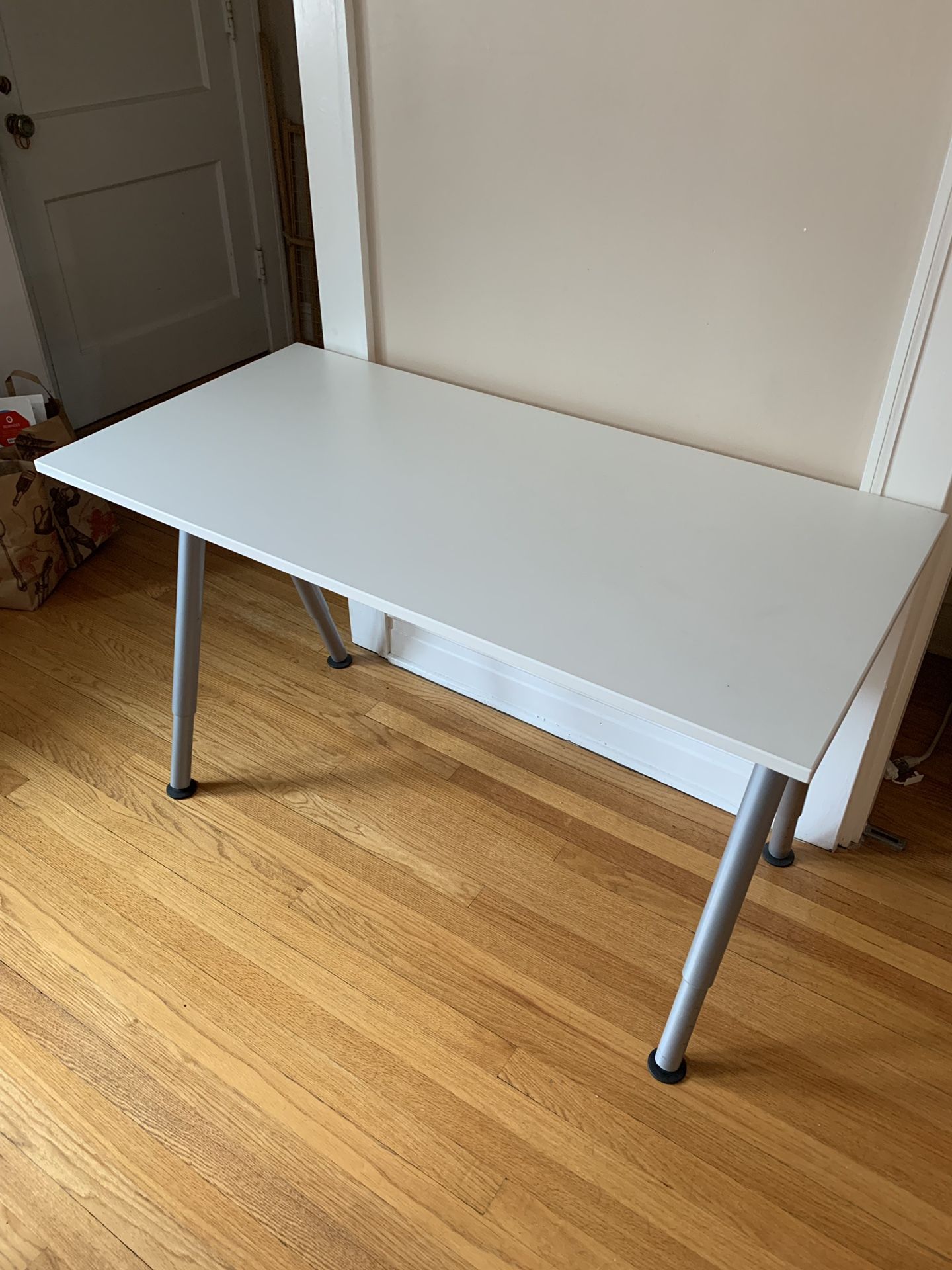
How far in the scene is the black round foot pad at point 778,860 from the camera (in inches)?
65.2

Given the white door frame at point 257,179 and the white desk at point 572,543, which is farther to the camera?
the white door frame at point 257,179

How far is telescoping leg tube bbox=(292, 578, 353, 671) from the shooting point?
1.92m

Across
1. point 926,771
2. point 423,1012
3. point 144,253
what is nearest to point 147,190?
point 144,253

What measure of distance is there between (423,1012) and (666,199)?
1.24m

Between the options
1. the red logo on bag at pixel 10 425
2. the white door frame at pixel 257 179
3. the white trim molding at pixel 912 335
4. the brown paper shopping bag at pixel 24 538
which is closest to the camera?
the white trim molding at pixel 912 335

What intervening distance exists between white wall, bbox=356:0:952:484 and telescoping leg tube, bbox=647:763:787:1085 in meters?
0.60

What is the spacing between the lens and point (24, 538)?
2.22 metres

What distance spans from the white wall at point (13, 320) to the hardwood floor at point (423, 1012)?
1132 millimetres

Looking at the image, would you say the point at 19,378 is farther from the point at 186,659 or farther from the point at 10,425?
the point at 186,659

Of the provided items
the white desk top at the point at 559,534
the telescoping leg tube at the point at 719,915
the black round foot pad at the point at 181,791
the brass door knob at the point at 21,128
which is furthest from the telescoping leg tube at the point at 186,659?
the brass door knob at the point at 21,128

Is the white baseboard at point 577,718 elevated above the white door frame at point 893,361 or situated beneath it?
situated beneath

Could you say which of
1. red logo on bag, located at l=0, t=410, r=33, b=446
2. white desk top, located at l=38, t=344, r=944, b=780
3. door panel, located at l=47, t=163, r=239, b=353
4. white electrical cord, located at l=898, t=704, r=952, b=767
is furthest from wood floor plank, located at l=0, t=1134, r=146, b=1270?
door panel, located at l=47, t=163, r=239, b=353

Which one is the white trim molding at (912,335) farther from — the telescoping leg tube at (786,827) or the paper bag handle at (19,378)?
the paper bag handle at (19,378)

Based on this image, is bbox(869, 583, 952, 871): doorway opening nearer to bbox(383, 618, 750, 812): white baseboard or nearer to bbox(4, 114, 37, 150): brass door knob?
bbox(383, 618, 750, 812): white baseboard
